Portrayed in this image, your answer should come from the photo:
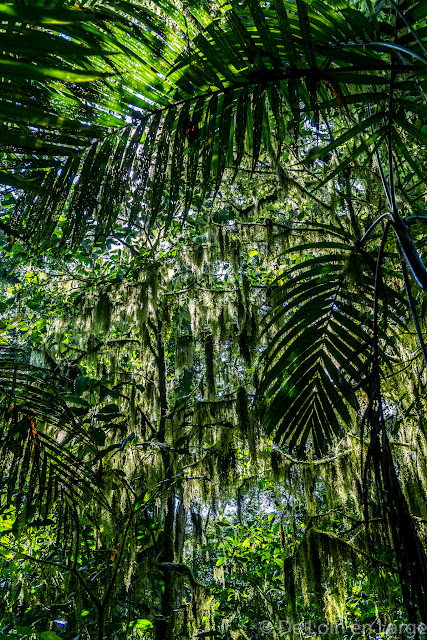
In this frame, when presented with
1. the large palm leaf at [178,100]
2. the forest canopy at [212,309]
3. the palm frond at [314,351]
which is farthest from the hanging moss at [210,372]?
the large palm leaf at [178,100]

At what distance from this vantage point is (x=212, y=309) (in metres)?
3.96

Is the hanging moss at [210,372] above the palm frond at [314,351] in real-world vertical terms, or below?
above

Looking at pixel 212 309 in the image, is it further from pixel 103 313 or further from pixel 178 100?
pixel 178 100

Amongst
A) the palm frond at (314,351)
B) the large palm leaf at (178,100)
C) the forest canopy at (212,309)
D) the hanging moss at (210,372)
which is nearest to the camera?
the forest canopy at (212,309)

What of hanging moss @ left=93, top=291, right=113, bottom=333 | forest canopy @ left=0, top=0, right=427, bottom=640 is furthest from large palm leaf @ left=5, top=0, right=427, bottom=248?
hanging moss @ left=93, top=291, right=113, bottom=333

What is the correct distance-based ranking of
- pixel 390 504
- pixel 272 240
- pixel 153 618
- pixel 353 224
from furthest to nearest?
pixel 272 240 → pixel 353 224 → pixel 153 618 → pixel 390 504

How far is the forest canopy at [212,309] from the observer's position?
0.93 meters

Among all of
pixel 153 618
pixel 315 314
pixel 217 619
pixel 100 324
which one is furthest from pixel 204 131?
pixel 217 619

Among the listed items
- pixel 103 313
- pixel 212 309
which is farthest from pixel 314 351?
pixel 103 313

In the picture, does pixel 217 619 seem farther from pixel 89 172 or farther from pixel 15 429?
pixel 89 172

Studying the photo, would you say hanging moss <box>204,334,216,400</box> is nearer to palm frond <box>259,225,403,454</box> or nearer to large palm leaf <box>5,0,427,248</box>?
palm frond <box>259,225,403,454</box>

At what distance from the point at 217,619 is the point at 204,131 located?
4.32 m

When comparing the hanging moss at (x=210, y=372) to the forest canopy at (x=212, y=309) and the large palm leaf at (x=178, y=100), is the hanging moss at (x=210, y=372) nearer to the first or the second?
the forest canopy at (x=212, y=309)

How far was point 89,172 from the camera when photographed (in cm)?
117
